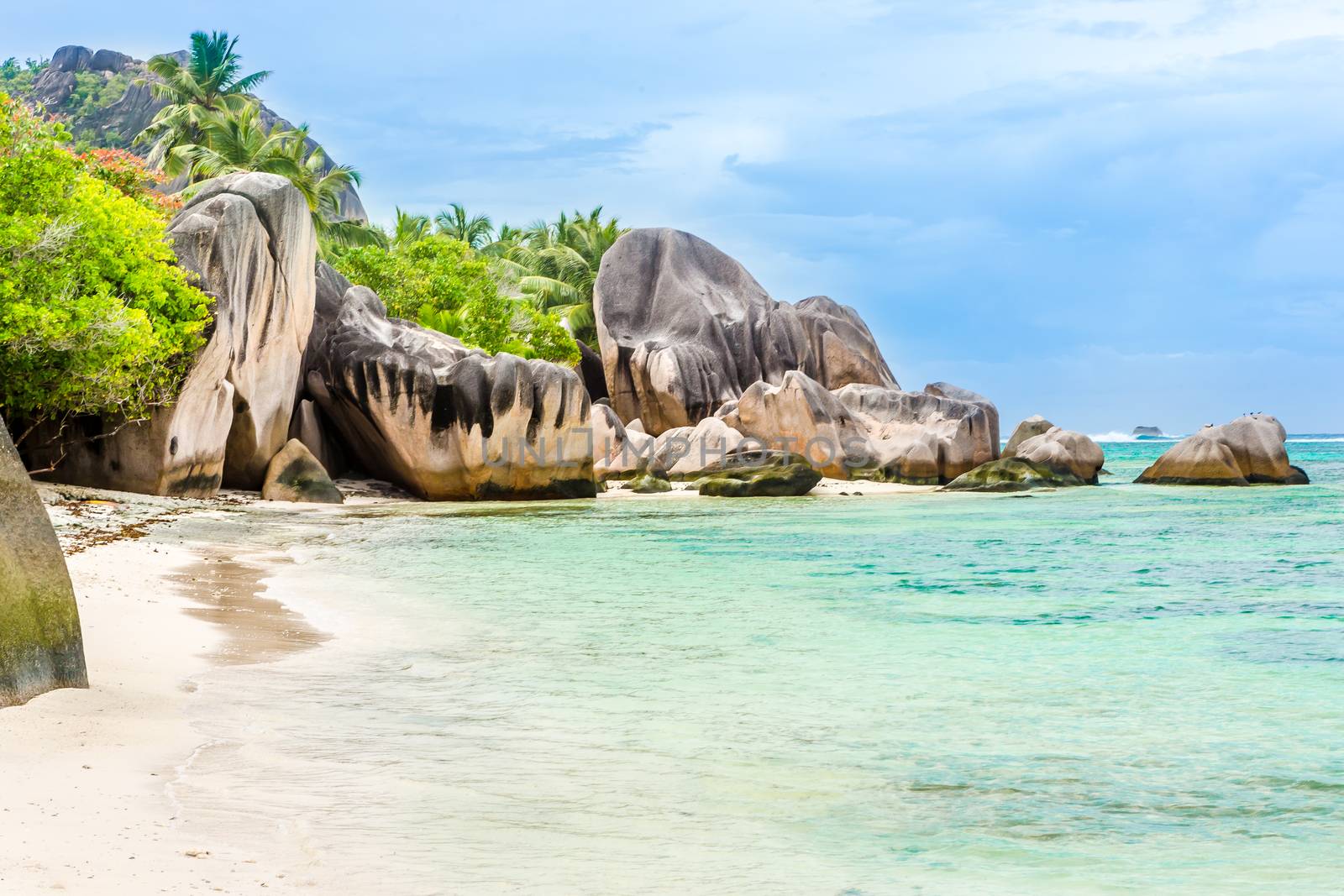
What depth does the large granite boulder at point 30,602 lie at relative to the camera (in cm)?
454

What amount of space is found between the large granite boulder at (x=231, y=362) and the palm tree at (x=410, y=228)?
1703cm

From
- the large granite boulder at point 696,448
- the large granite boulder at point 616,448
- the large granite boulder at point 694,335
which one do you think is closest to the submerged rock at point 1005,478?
the large granite boulder at point 696,448

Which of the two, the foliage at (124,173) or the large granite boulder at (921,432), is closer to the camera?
the foliage at (124,173)

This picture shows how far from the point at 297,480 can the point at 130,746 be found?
17.0 meters

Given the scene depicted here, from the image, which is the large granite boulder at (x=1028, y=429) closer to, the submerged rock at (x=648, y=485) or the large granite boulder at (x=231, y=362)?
the submerged rock at (x=648, y=485)

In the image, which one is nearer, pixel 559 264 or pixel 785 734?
pixel 785 734

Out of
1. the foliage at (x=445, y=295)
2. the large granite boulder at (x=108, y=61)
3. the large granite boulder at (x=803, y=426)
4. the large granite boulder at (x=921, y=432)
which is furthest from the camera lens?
the large granite boulder at (x=108, y=61)

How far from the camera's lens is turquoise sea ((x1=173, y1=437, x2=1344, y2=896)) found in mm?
3633

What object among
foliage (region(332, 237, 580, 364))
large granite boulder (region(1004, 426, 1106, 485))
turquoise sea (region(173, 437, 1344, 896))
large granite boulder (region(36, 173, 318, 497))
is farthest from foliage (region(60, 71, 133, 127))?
turquoise sea (region(173, 437, 1344, 896))

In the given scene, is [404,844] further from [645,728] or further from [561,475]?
[561,475]

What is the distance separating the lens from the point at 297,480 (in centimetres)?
2062

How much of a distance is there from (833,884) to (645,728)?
2048 millimetres

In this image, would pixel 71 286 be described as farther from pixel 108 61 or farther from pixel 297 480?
pixel 108 61

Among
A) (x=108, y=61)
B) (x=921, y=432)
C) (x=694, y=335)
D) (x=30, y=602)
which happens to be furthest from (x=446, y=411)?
(x=108, y=61)
